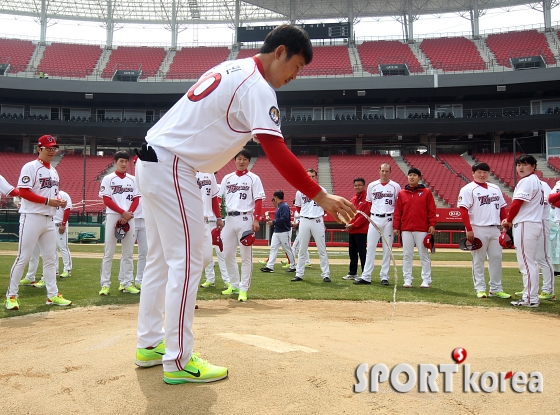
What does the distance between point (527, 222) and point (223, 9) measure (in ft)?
145

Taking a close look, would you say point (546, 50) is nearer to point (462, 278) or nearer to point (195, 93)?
point (462, 278)

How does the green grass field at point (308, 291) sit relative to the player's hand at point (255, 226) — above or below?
below

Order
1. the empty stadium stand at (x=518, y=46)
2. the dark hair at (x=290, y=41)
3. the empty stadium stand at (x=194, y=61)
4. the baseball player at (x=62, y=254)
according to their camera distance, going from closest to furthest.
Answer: the dark hair at (x=290, y=41) → the baseball player at (x=62, y=254) → the empty stadium stand at (x=518, y=46) → the empty stadium stand at (x=194, y=61)

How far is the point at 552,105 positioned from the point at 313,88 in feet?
66.2

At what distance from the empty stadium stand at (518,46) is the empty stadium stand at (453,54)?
174cm

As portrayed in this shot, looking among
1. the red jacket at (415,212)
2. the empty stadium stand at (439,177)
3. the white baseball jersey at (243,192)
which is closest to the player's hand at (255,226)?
the white baseball jersey at (243,192)

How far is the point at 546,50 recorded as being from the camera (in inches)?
1558

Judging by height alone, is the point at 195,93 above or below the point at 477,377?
above

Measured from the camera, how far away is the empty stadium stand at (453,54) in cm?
3991

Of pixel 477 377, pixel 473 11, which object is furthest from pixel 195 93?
pixel 473 11

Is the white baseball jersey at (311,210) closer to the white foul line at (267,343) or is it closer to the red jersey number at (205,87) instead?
the white foul line at (267,343)

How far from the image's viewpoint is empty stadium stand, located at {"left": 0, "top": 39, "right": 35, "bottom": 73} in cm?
4169

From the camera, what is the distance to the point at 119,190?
8.38 metres

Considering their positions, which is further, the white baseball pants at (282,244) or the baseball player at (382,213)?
the white baseball pants at (282,244)
